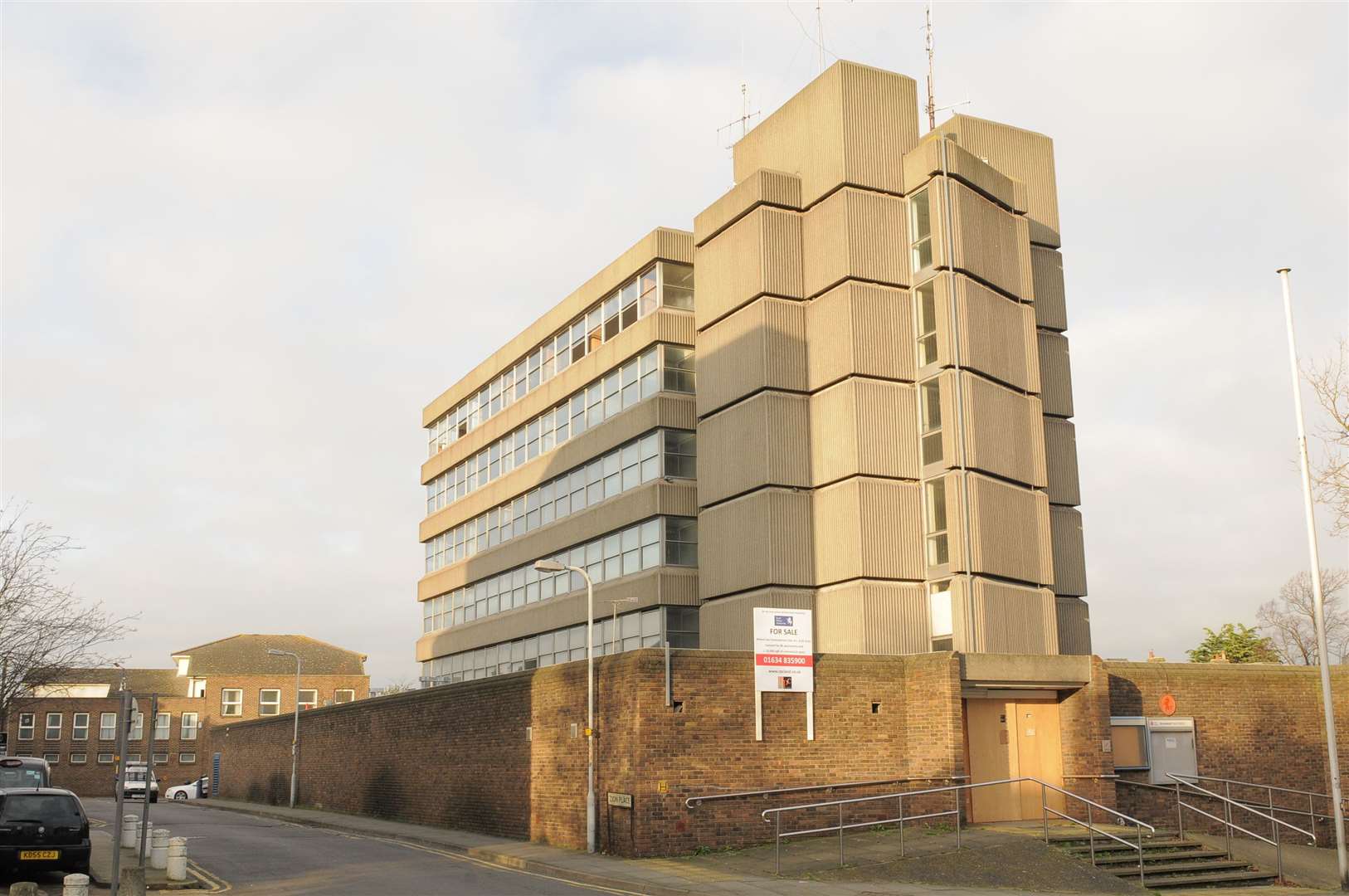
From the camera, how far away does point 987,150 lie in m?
38.7

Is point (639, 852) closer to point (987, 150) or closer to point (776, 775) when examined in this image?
point (776, 775)

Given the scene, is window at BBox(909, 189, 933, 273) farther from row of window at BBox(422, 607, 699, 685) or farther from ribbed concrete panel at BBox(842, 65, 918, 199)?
row of window at BBox(422, 607, 699, 685)

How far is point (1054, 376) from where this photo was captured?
38656 mm

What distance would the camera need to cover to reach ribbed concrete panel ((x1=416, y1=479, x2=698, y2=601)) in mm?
38406

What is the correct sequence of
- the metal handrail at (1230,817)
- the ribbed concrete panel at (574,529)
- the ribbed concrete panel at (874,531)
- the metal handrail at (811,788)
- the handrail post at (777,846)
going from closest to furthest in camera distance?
the handrail post at (777,846)
the metal handrail at (1230,817)
the metal handrail at (811,788)
the ribbed concrete panel at (874,531)
the ribbed concrete panel at (574,529)

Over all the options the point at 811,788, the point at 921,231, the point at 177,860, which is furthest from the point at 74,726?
the point at 811,788

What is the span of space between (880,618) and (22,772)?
21.1 meters

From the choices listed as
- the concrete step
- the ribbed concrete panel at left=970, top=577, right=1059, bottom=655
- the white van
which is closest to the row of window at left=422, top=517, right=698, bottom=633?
the ribbed concrete panel at left=970, top=577, right=1059, bottom=655

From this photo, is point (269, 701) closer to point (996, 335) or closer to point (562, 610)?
point (562, 610)

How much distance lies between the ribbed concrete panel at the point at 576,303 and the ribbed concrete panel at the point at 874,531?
10.7 metres

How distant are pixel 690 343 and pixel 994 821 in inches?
673

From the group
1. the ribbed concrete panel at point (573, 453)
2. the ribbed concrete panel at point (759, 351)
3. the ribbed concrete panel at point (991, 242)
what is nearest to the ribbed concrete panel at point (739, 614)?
the ribbed concrete panel at point (759, 351)

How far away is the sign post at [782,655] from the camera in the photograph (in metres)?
27.2

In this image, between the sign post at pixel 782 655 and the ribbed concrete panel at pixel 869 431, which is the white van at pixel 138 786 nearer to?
the ribbed concrete panel at pixel 869 431
